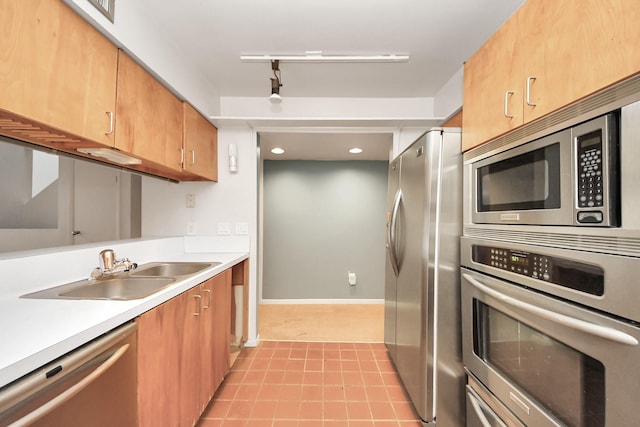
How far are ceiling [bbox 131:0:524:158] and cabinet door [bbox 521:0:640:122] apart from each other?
0.65 meters

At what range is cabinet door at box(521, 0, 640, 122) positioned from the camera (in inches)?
→ 25.9

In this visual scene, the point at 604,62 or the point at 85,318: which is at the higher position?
the point at 604,62

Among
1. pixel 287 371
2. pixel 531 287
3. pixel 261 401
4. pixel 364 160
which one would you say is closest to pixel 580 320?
pixel 531 287

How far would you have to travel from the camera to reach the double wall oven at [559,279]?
66cm

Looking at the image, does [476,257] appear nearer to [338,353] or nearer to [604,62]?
[604,62]

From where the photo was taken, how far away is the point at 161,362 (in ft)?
3.56

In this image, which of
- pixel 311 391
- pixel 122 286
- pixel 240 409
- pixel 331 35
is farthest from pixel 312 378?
pixel 331 35

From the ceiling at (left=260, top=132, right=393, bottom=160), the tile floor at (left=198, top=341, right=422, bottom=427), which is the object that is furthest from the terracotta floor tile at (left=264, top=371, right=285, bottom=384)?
the ceiling at (left=260, top=132, right=393, bottom=160)

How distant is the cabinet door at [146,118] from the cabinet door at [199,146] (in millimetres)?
66

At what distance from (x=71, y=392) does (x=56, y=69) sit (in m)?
1.12

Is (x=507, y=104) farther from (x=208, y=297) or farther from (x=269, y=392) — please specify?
(x=269, y=392)

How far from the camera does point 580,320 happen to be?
0.73m

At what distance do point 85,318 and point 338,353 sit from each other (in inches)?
78.0

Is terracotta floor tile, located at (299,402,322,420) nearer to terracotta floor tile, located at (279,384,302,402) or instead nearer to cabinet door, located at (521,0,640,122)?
terracotta floor tile, located at (279,384,302,402)
